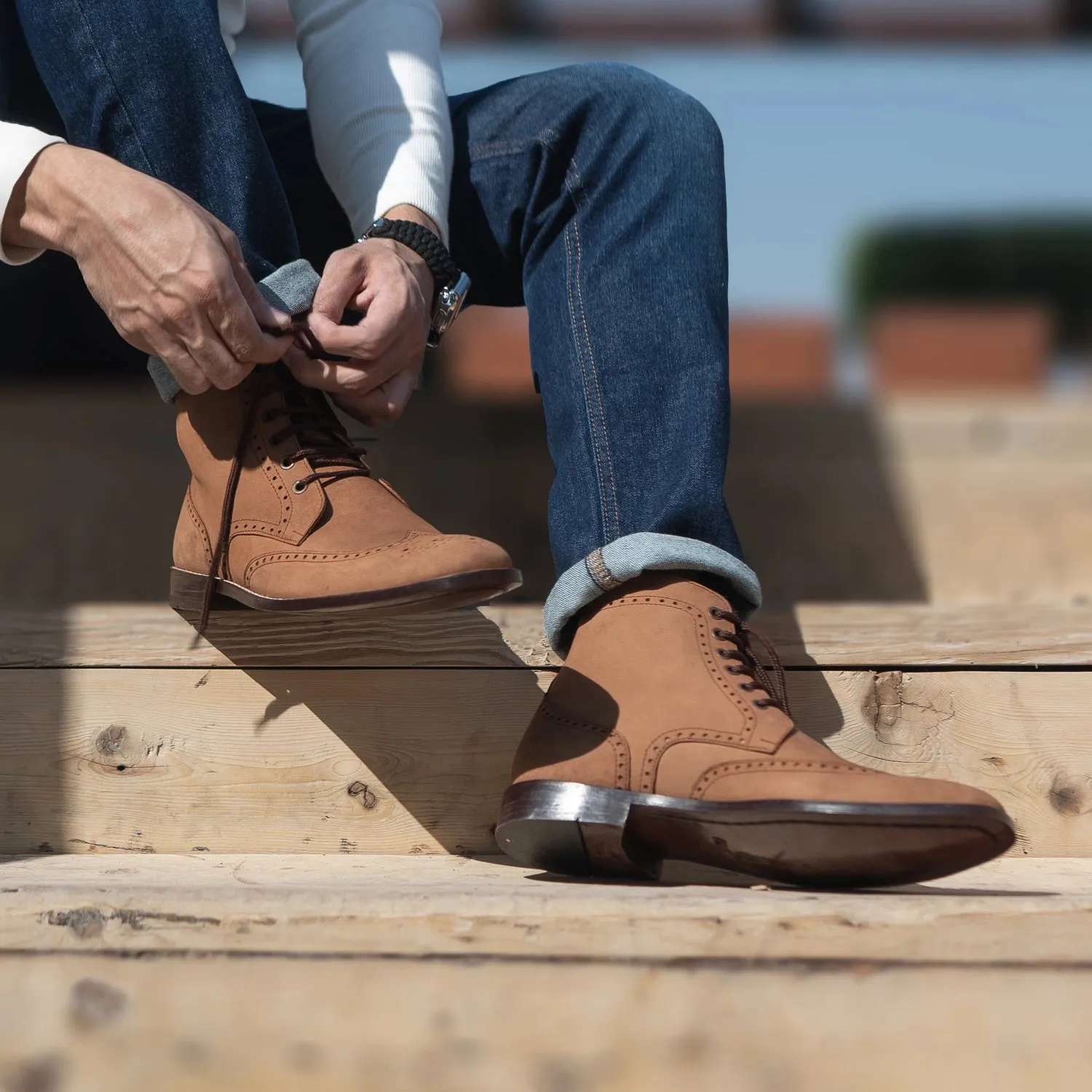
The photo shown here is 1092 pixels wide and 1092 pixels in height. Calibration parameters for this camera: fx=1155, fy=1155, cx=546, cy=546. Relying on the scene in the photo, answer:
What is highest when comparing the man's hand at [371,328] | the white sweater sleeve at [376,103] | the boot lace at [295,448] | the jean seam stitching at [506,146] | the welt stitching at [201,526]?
the white sweater sleeve at [376,103]

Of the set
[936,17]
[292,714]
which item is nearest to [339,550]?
[292,714]

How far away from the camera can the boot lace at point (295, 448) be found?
100 cm

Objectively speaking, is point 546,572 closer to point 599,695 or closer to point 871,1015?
point 599,695

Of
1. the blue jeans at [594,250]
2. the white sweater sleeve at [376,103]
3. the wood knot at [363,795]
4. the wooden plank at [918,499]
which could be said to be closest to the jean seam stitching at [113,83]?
the blue jeans at [594,250]

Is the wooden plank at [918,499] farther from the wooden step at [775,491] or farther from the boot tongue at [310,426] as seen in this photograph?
the boot tongue at [310,426]

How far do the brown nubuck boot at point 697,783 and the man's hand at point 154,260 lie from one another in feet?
1.25

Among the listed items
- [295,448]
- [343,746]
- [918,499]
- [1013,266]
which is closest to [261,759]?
[343,746]

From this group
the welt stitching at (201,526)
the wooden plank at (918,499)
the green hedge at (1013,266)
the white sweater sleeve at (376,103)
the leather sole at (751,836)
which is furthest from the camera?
the green hedge at (1013,266)

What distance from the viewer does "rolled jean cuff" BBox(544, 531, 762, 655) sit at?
3.14 feet

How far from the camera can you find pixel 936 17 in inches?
150

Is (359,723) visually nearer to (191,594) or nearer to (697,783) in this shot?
(191,594)

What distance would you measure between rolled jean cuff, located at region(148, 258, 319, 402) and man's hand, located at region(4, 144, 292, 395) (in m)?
0.03

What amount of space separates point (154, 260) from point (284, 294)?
0.40ft

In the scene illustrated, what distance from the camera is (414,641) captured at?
3.62 feet
